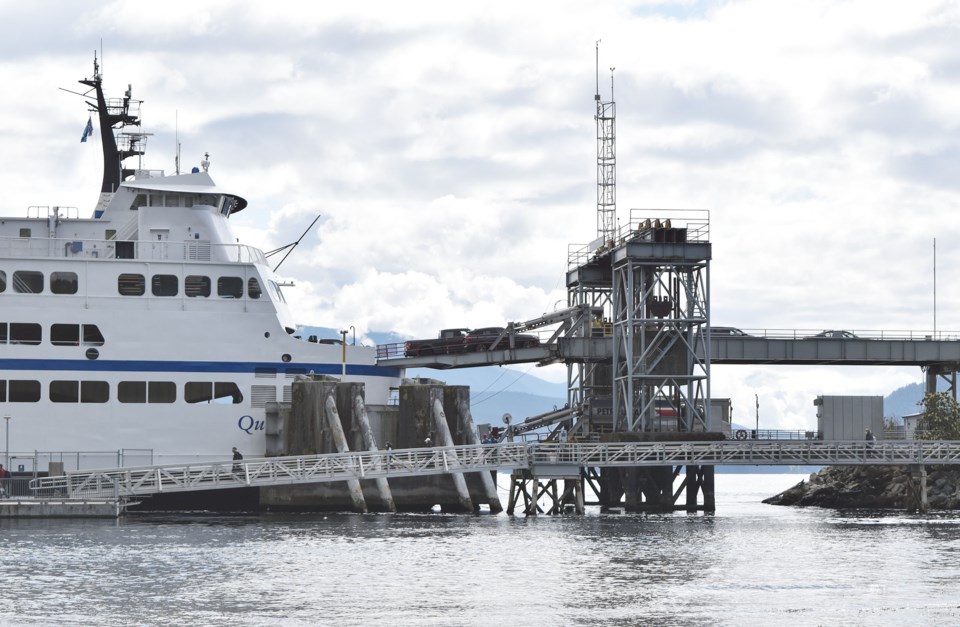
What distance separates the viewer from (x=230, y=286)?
58.0m

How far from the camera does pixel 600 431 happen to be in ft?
223

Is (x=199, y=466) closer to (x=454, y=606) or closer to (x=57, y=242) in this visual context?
(x=57, y=242)

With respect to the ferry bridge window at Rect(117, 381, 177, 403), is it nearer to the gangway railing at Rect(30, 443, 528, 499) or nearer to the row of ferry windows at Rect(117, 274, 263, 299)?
the gangway railing at Rect(30, 443, 528, 499)

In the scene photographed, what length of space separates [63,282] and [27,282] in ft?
4.55

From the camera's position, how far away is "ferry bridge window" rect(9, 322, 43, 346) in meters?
55.9

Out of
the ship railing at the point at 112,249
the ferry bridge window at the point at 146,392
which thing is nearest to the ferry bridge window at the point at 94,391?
the ferry bridge window at the point at 146,392

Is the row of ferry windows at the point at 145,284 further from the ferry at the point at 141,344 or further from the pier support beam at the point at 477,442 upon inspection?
the pier support beam at the point at 477,442

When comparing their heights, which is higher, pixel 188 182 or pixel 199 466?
pixel 188 182

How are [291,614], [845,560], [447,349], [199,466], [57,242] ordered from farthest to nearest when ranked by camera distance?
1. [447,349]
2. [57,242]
3. [199,466]
4. [845,560]
5. [291,614]

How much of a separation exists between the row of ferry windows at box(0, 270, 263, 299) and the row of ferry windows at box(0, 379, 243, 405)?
144 inches

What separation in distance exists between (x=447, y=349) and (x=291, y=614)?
36482 mm

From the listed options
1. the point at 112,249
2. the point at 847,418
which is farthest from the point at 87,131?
the point at 847,418

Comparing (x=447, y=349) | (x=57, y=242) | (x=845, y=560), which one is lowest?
(x=845, y=560)

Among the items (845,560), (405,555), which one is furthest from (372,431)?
(845,560)
